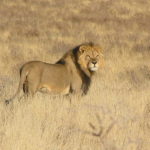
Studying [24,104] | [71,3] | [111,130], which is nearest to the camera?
[111,130]

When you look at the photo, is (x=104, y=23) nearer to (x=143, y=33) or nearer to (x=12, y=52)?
(x=143, y=33)

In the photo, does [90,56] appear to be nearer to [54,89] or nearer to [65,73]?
[65,73]

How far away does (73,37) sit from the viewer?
15.8m

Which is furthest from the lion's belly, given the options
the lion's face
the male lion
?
the lion's face

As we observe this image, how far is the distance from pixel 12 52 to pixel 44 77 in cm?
422

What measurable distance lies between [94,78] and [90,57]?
1.10 metres

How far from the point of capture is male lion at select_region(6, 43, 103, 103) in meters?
9.24

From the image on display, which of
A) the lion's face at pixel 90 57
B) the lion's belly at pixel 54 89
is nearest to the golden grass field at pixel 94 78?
the lion's belly at pixel 54 89

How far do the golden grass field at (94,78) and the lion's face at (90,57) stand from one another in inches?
15.1

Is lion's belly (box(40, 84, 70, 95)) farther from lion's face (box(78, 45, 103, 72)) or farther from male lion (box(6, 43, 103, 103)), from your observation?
lion's face (box(78, 45, 103, 72))

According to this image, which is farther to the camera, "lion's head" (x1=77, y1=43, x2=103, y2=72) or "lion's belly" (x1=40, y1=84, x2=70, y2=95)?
"lion's head" (x1=77, y1=43, x2=103, y2=72)

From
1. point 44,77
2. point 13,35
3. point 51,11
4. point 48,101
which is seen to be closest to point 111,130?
point 48,101

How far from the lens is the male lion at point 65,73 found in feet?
30.3

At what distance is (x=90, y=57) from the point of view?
978 centimetres
